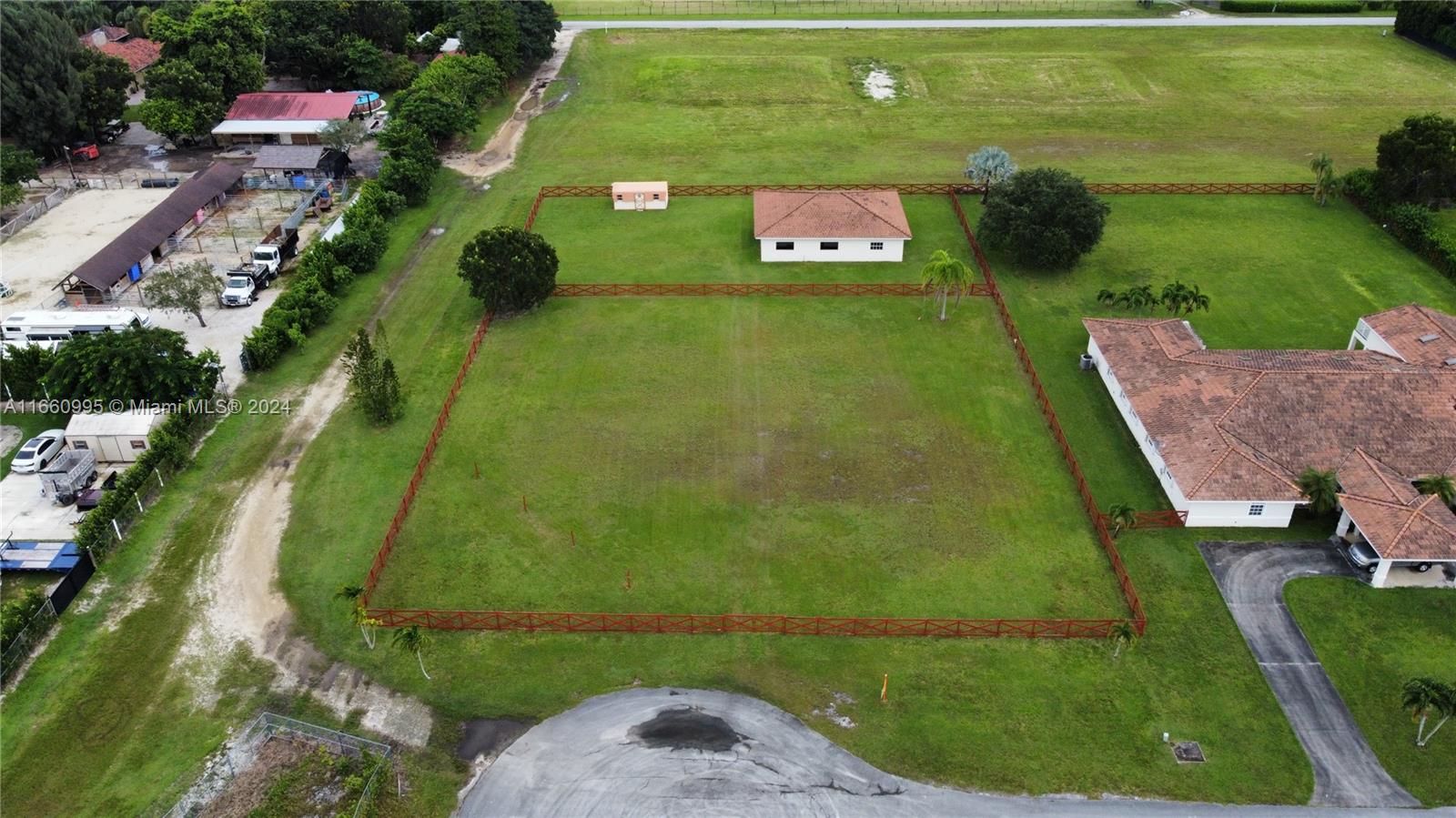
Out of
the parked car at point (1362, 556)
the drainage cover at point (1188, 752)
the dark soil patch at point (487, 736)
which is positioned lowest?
the dark soil patch at point (487, 736)

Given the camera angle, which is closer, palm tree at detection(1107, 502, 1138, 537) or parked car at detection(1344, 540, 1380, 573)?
parked car at detection(1344, 540, 1380, 573)

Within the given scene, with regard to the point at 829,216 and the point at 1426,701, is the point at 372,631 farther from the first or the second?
the point at 829,216

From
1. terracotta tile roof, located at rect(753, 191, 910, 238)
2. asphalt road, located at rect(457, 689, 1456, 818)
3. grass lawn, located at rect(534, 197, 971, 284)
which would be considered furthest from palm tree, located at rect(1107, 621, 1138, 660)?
terracotta tile roof, located at rect(753, 191, 910, 238)

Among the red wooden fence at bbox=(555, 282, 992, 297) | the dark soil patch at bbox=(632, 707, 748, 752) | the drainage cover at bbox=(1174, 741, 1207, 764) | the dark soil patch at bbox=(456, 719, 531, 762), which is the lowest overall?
the dark soil patch at bbox=(456, 719, 531, 762)

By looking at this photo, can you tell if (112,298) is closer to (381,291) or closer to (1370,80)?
(381,291)

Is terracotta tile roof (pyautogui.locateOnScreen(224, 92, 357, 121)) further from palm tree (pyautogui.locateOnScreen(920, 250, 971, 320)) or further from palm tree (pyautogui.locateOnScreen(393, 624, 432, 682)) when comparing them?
palm tree (pyautogui.locateOnScreen(393, 624, 432, 682))

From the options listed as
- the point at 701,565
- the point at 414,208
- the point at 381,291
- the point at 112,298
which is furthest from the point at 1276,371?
the point at 112,298

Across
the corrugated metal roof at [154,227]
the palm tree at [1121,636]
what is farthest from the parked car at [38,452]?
the palm tree at [1121,636]

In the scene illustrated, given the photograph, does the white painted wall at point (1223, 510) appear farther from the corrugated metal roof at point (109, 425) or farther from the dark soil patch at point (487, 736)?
the corrugated metal roof at point (109, 425)
